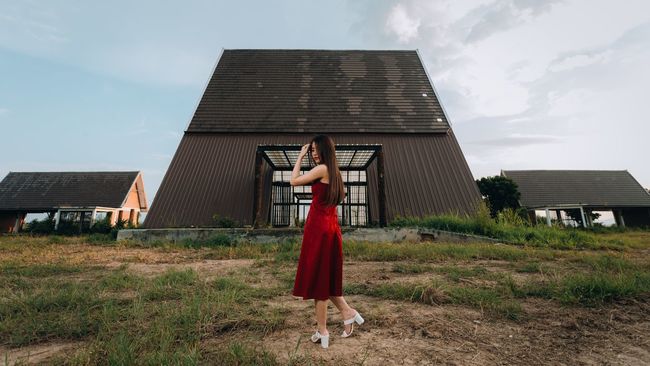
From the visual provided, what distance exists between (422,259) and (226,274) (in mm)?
3705

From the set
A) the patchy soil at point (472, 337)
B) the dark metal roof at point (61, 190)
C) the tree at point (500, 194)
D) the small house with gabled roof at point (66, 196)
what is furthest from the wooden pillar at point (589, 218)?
the dark metal roof at point (61, 190)

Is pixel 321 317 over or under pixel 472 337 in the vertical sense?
over

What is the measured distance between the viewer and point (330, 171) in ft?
8.57

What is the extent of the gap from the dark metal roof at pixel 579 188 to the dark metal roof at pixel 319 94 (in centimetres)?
1397

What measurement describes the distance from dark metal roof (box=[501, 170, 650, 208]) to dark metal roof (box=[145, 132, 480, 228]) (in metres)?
13.4

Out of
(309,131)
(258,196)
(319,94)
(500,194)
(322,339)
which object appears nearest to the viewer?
(322,339)

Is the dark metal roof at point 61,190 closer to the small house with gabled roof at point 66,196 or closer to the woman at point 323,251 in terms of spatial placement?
the small house with gabled roof at point 66,196

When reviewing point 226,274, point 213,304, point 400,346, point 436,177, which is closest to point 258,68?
point 436,177

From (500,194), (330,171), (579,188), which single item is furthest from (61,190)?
(579,188)

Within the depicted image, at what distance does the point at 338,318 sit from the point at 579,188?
29239 mm

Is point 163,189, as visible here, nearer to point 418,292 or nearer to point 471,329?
point 418,292

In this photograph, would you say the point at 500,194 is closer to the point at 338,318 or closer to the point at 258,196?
the point at 258,196

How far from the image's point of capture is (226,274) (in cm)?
478

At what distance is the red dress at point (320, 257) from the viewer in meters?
2.41
